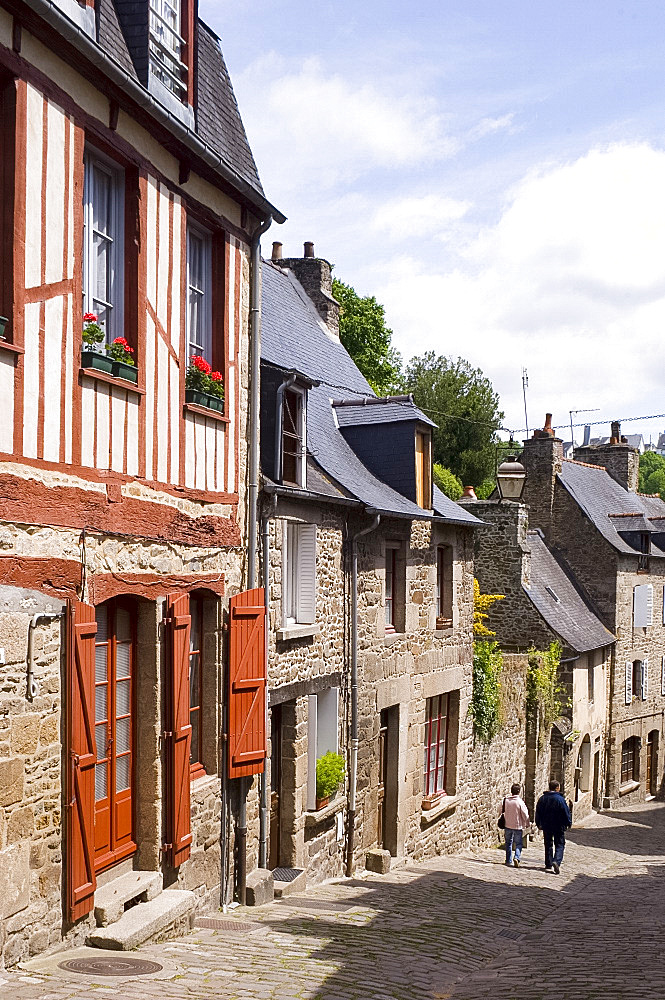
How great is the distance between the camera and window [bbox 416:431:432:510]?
44.4 ft

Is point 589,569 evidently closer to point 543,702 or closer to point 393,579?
point 543,702

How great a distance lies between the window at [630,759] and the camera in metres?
27.3

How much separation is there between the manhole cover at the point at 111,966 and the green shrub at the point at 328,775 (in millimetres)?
4713

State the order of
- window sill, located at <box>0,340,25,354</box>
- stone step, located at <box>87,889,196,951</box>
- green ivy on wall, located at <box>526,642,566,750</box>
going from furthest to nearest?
green ivy on wall, located at <box>526,642,566,750</box> < stone step, located at <box>87,889,196,951</box> < window sill, located at <box>0,340,25,354</box>

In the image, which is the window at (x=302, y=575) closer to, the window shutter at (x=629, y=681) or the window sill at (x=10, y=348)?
the window sill at (x=10, y=348)

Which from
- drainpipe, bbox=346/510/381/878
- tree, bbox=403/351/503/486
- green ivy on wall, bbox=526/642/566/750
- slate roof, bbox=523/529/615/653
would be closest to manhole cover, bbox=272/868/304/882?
drainpipe, bbox=346/510/381/878

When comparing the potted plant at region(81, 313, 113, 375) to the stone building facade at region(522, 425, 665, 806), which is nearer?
the potted plant at region(81, 313, 113, 375)

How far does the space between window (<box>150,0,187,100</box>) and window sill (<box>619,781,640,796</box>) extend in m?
22.9

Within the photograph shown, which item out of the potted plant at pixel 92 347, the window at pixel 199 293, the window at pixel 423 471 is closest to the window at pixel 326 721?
the window at pixel 423 471

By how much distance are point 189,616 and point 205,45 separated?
189 inches

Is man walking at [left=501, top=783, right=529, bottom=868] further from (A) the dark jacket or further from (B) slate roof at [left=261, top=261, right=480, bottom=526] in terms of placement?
(B) slate roof at [left=261, top=261, right=480, bottom=526]

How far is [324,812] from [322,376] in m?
5.74

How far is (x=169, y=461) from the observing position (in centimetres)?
769

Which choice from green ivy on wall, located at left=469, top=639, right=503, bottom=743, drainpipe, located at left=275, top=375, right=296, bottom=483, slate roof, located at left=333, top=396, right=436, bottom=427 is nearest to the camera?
drainpipe, located at left=275, top=375, right=296, bottom=483
